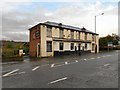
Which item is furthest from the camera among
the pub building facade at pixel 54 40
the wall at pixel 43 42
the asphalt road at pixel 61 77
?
the pub building facade at pixel 54 40

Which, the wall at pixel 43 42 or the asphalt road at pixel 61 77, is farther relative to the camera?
the wall at pixel 43 42

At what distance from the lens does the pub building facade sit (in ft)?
66.2

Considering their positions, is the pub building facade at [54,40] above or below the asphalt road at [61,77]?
above

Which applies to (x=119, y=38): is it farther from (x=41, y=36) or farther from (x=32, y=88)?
(x=32, y=88)

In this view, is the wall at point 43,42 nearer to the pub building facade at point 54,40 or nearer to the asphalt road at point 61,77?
the pub building facade at point 54,40

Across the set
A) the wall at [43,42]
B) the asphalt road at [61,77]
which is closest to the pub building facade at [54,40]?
the wall at [43,42]

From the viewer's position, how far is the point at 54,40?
2156cm

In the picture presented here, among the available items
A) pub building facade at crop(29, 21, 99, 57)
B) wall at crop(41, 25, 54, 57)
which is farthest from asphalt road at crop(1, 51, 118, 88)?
pub building facade at crop(29, 21, 99, 57)

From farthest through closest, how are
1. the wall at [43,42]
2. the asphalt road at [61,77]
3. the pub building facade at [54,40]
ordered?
the pub building facade at [54,40]
the wall at [43,42]
the asphalt road at [61,77]

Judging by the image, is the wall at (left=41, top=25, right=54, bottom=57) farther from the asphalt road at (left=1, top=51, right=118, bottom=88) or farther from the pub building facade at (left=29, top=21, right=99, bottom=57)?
the asphalt road at (left=1, top=51, right=118, bottom=88)

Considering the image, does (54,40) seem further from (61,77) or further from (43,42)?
(61,77)

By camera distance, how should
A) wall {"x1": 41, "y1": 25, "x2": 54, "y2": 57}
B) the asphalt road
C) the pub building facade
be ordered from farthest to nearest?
the pub building facade
wall {"x1": 41, "y1": 25, "x2": 54, "y2": 57}
the asphalt road

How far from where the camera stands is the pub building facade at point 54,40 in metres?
20.2

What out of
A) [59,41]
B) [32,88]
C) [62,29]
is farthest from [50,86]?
[62,29]
